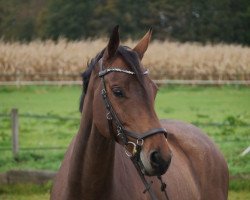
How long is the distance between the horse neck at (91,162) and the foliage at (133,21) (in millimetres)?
35941

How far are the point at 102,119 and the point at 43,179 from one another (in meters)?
5.52

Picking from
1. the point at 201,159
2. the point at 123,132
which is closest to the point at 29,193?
the point at 201,159

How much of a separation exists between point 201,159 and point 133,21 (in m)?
38.5

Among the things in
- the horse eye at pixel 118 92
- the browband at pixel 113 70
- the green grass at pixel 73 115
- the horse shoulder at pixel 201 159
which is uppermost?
the browband at pixel 113 70

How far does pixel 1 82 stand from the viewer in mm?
28656

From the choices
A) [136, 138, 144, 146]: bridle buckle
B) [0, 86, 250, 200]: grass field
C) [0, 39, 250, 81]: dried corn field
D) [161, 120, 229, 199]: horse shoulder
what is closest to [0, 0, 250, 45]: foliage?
[0, 39, 250, 81]: dried corn field

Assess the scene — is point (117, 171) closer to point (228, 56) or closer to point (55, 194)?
point (55, 194)

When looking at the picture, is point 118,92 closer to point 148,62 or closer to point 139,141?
point 139,141

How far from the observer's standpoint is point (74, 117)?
1581 cm

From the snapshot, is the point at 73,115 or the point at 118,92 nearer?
the point at 118,92

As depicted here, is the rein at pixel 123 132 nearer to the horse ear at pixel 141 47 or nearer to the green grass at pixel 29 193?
the horse ear at pixel 141 47

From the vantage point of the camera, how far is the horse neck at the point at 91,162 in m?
4.07

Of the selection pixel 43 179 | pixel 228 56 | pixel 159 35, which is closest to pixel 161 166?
pixel 43 179

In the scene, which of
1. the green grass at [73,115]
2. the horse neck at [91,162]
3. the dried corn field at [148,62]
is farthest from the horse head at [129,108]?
the dried corn field at [148,62]
